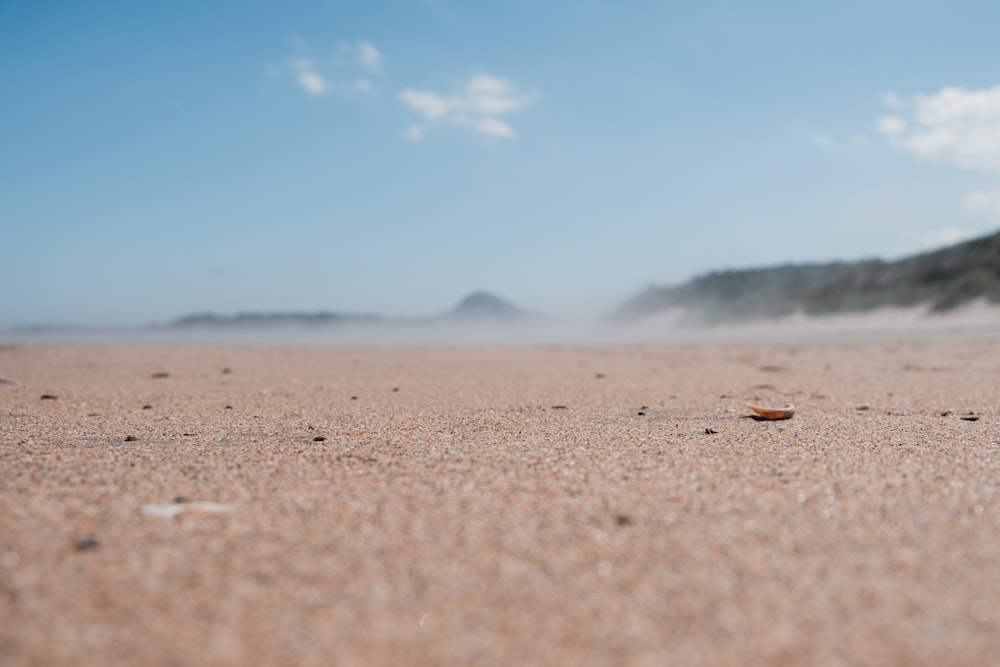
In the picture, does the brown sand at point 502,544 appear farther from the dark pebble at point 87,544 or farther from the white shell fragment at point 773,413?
the white shell fragment at point 773,413

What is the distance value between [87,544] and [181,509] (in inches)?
13.6

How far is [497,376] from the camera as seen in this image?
9047 mm

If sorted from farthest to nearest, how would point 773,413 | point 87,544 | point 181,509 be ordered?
point 773,413 → point 181,509 → point 87,544

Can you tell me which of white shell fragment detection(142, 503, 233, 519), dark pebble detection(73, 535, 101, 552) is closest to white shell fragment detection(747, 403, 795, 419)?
white shell fragment detection(142, 503, 233, 519)

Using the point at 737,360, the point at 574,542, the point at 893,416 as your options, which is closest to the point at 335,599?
the point at 574,542

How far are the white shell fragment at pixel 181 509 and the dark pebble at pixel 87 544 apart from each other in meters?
0.25

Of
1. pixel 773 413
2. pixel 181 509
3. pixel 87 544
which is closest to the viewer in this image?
pixel 87 544

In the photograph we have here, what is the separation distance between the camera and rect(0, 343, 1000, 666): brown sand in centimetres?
164

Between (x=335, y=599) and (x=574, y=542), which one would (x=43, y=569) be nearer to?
(x=335, y=599)

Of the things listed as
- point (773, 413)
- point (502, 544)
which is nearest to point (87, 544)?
point (502, 544)

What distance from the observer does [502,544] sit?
217 cm

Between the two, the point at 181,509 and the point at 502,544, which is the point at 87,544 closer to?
the point at 181,509

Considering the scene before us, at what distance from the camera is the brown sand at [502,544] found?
164 centimetres

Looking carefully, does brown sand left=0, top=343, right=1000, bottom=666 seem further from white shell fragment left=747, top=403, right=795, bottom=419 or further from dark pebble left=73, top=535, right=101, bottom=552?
white shell fragment left=747, top=403, right=795, bottom=419
